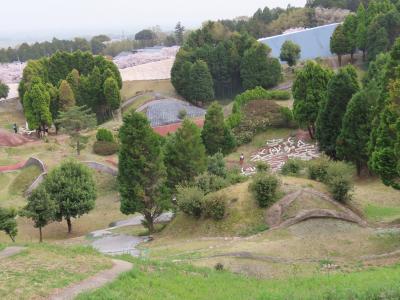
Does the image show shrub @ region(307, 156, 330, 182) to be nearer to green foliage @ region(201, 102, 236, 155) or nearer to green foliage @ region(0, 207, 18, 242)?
green foliage @ region(0, 207, 18, 242)

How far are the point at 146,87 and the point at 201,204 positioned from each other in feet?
162

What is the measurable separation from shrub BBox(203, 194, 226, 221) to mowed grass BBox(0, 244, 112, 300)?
22.4 feet

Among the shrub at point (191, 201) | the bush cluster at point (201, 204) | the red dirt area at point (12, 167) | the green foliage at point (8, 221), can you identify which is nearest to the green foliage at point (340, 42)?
the red dirt area at point (12, 167)

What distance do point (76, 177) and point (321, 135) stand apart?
A: 1412cm

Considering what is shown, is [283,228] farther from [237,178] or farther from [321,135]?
[321,135]

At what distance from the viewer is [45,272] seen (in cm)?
1256

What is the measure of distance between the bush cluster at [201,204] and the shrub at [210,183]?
905mm

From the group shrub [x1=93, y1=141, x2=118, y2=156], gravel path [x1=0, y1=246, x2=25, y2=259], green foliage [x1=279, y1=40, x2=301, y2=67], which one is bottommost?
shrub [x1=93, y1=141, x2=118, y2=156]

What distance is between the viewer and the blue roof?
230 feet

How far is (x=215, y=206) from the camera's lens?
68.8 feet

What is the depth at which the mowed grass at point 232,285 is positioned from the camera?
34.4 feet

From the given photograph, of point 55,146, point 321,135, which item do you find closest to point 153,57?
point 55,146

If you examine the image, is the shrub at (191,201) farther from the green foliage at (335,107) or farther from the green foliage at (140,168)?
the green foliage at (335,107)

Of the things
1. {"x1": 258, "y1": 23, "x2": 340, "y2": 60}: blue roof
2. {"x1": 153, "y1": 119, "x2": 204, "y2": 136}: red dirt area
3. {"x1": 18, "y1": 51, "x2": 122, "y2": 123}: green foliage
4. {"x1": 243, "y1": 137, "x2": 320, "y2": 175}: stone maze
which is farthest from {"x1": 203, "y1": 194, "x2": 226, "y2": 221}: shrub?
{"x1": 258, "y1": 23, "x2": 340, "y2": 60}: blue roof
